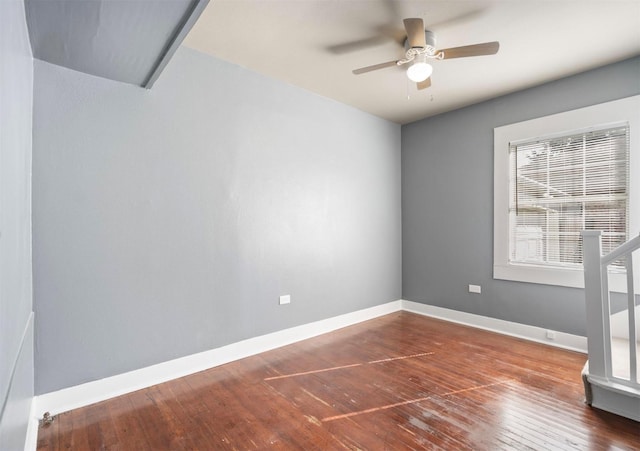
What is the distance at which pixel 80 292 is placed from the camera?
7.07ft

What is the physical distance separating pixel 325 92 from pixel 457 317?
3335mm

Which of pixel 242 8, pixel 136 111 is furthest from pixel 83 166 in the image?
pixel 242 8

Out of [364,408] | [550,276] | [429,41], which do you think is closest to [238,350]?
[364,408]

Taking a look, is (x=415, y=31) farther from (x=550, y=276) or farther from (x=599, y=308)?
(x=550, y=276)

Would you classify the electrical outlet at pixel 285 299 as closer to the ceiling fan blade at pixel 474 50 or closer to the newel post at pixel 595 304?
the newel post at pixel 595 304

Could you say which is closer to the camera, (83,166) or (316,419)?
(316,419)

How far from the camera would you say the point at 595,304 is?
7.04ft

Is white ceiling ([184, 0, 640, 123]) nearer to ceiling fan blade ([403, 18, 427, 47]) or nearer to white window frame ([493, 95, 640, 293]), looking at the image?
ceiling fan blade ([403, 18, 427, 47])

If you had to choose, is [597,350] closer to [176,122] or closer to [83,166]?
[176,122]

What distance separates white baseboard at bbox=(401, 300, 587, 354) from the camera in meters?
3.15

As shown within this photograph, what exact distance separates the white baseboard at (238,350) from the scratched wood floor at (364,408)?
0.07m

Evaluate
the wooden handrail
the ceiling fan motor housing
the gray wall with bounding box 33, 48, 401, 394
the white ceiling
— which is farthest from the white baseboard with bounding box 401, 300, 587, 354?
the ceiling fan motor housing

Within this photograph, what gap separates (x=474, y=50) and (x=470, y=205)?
7.04 feet

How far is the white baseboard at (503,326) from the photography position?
3146 millimetres
